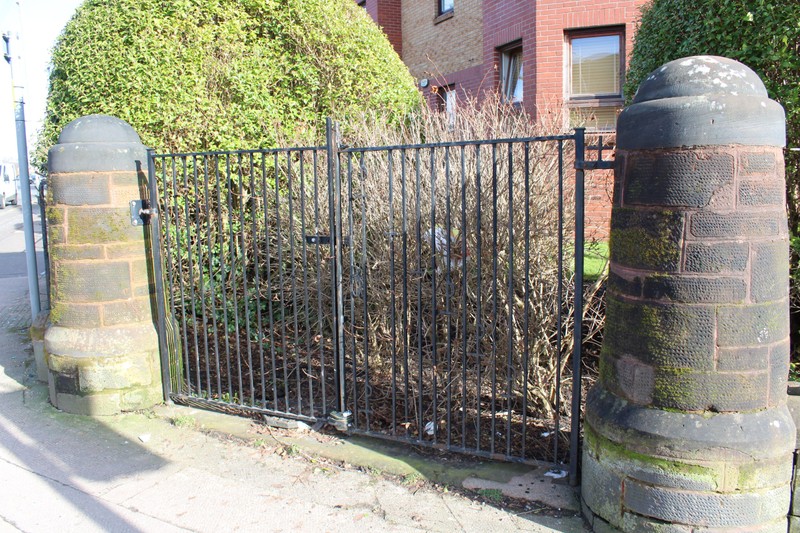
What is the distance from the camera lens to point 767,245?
8.70 feet

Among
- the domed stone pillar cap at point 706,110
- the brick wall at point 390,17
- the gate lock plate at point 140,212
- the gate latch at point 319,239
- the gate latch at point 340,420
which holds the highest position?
the brick wall at point 390,17

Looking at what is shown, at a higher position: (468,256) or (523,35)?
(523,35)

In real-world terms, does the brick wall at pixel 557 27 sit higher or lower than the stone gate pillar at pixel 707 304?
higher

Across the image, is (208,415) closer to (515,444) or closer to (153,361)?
(153,361)

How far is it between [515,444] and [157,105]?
409cm

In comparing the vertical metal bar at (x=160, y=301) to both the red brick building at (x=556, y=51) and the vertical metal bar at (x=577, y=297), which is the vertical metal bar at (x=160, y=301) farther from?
the red brick building at (x=556, y=51)

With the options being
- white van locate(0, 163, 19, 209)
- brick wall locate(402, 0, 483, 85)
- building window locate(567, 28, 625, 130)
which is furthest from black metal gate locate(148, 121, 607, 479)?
white van locate(0, 163, 19, 209)

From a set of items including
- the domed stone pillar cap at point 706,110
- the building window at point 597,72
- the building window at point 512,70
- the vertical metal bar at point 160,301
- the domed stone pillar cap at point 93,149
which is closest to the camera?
the domed stone pillar cap at point 706,110

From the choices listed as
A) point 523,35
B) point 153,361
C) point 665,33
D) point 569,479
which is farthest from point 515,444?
point 523,35

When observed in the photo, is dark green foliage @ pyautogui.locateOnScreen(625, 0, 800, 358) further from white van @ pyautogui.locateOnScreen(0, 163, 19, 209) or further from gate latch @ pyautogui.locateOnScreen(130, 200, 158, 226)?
white van @ pyautogui.locateOnScreen(0, 163, 19, 209)

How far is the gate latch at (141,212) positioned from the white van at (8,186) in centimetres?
3495

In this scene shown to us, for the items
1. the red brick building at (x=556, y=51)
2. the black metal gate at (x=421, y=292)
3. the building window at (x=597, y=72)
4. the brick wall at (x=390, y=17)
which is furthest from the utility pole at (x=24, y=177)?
the brick wall at (x=390, y=17)

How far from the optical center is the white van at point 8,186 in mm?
35062

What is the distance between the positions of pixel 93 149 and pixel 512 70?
7900 millimetres
